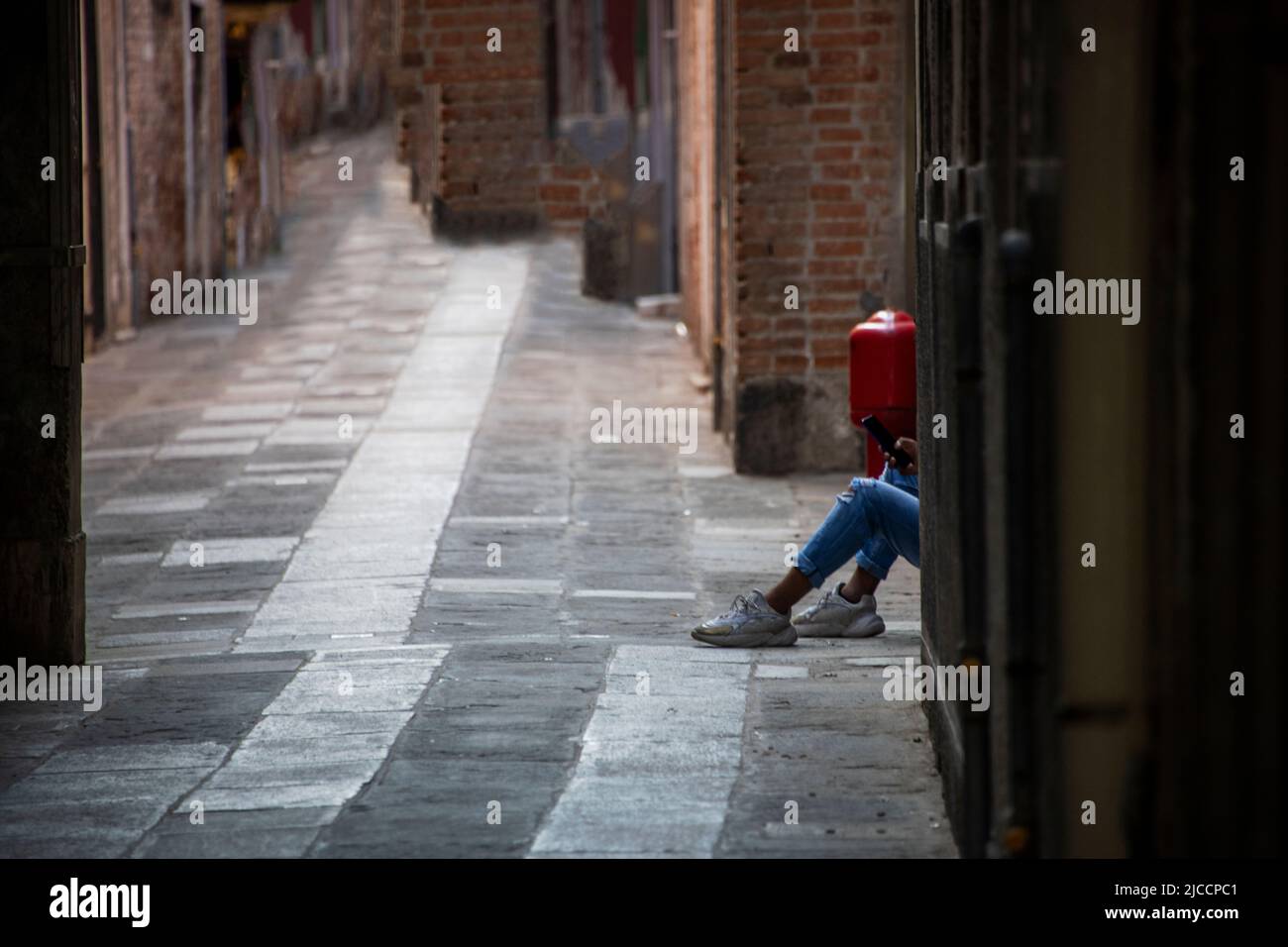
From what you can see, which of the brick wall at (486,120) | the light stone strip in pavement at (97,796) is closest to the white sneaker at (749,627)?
the light stone strip in pavement at (97,796)

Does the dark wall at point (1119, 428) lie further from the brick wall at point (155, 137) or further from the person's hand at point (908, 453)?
the brick wall at point (155, 137)

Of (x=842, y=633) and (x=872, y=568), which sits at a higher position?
(x=872, y=568)

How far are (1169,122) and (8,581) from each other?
16.2 feet

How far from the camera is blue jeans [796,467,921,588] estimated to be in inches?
276

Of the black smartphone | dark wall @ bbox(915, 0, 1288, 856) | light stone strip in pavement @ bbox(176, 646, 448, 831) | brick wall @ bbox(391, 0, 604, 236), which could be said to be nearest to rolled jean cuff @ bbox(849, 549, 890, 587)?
the black smartphone

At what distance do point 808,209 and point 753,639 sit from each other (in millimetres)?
4288

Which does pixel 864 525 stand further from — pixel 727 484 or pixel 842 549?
pixel 727 484

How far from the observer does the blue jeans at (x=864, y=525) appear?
23.0ft

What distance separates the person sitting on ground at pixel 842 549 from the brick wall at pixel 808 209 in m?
3.87

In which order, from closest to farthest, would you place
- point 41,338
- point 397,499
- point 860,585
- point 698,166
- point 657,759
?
point 657,759 < point 41,338 < point 860,585 < point 397,499 < point 698,166

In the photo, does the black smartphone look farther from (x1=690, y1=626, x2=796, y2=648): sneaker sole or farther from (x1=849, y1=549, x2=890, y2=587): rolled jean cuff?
(x1=690, y1=626, x2=796, y2=648): sneaker sole

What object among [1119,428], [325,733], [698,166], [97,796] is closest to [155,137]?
[698,166]

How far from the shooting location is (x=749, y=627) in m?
7.09

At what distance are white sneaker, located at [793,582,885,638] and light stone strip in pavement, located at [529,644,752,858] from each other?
1.49ft
